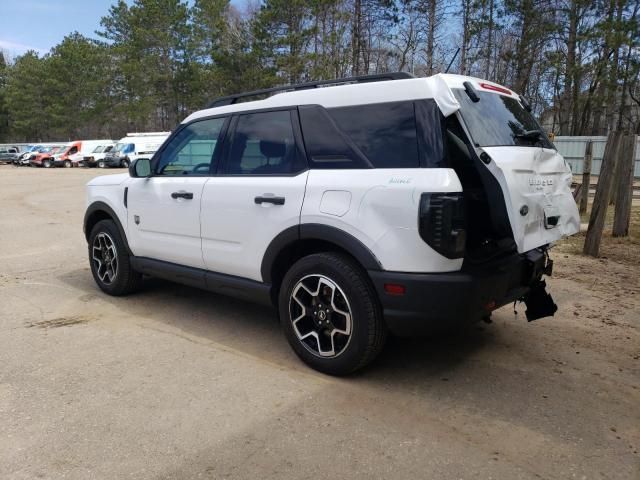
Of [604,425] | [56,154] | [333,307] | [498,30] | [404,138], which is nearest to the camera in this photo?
[604,425]

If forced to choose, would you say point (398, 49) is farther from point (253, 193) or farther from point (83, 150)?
point (253, 193)

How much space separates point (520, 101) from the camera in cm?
428

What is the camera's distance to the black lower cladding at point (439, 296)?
315cm

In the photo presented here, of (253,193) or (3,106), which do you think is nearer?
(253,193)

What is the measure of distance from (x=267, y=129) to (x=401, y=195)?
1.43 meters

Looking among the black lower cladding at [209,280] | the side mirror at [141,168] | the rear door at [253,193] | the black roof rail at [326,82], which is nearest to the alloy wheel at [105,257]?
the black lower cladding at [209,280]

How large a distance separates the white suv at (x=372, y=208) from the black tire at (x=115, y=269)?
1.14 meters

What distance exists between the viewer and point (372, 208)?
10.8ft

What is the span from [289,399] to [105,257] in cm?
322

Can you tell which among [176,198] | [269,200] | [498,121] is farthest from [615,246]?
[176,198]

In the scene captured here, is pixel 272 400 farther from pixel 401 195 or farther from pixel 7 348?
pixel 7 348

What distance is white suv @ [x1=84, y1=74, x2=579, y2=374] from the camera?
3162 millimetres

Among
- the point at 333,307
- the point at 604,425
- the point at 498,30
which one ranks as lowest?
the point at 604,425

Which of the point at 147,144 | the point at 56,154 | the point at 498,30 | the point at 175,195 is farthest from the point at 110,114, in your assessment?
the point at 175,195
